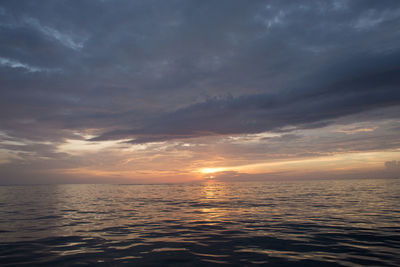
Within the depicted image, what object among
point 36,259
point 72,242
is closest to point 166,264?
point 36,259

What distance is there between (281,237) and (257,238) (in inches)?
64.9

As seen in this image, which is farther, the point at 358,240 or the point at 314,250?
the point at 358,240

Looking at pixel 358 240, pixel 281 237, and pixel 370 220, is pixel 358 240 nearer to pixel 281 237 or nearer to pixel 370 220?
pixel 281 237

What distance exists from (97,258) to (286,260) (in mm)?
9503

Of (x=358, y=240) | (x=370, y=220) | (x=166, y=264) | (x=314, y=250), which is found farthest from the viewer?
(x=370, y=220)

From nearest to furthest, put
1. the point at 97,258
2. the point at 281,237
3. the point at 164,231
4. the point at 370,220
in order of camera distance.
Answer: the point at 97,258 → the point at 281,237 → the point at 164,231 → the point at 370,220

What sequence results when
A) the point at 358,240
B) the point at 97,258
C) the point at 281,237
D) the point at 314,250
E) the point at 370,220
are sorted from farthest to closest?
1. the point at 370,220
2. the point at 281,237
3. the point at 358,240
4. the point at 314,250
5. the point at 97,258

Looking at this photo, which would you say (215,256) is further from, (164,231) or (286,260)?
(164,231)

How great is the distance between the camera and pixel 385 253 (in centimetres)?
1247

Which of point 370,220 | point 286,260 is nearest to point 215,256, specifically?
point 286,260

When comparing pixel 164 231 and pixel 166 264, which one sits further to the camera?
pixel 164 231

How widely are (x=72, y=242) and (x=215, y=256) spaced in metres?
9.72

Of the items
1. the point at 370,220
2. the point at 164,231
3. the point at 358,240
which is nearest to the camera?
the point at 358,240

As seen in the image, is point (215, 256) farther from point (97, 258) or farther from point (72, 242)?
point (72, 242)
